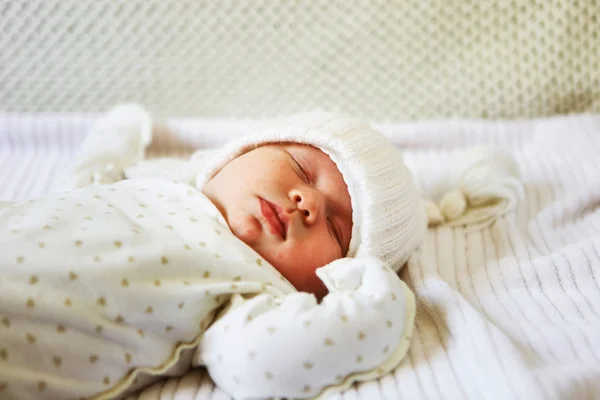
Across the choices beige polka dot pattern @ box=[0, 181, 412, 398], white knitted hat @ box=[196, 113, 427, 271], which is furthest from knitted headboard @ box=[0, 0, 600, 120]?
beige polka dot pattern @ box=[0, 181, 412, 398]

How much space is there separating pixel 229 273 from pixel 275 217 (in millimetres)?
123

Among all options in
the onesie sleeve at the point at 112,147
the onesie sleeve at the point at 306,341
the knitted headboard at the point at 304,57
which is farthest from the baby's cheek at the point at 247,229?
the knitted headboard at the point at 304,57

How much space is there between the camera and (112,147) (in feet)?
4.06

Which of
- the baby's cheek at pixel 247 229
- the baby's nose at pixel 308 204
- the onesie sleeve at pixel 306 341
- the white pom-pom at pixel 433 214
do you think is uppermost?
the baby's nose at pixel 308 204

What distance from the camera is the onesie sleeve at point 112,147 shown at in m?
1.16

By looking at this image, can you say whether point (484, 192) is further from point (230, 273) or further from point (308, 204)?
point (230, 273)

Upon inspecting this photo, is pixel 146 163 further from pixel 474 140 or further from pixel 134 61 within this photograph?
pixel 474 140

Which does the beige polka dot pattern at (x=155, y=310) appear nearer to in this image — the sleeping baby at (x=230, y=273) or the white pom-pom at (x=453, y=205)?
the sleeping baby at (x=230, y=273)

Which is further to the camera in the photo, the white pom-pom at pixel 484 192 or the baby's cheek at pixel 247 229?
the white pom-pom at pixel 484 192

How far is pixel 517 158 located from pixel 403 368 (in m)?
0.75

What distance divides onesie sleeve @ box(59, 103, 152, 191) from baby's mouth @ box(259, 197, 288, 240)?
1.35ft

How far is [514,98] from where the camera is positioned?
4.70 ft

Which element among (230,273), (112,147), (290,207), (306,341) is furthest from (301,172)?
(112,147)

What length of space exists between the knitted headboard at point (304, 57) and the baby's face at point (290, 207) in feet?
1.63
